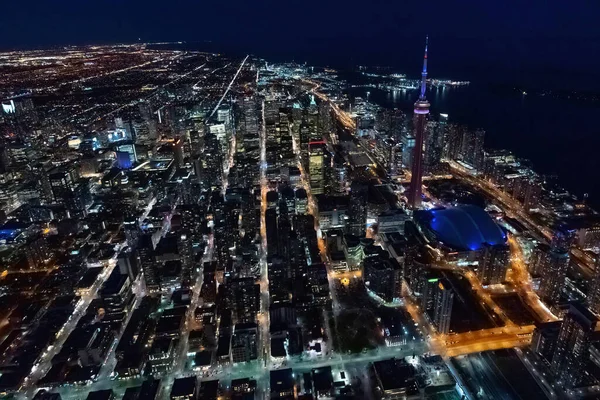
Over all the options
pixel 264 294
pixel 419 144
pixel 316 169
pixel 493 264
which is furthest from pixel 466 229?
pixel 316 169

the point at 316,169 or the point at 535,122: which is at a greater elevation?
the point at 316,169

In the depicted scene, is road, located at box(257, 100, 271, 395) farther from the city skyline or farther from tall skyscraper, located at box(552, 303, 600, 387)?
tall skyscraper, located at box(552, 303, 600, 387)

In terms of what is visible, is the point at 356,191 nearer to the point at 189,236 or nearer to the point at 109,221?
the point at 189,236

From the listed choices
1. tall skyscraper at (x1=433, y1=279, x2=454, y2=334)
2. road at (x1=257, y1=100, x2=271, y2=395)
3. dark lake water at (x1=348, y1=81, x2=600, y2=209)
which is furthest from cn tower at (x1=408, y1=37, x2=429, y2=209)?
dark lake water at (x1=348, y1=81, x2=600, y2=209)

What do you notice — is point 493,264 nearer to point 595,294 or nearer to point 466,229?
point 466,229

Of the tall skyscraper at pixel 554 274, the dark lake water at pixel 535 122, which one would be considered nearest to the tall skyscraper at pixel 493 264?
the tall skyscraper at pixel 554 274

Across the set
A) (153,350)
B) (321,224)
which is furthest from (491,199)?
(153,350)

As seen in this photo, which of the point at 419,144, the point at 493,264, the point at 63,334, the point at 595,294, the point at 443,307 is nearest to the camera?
the point at 443,307

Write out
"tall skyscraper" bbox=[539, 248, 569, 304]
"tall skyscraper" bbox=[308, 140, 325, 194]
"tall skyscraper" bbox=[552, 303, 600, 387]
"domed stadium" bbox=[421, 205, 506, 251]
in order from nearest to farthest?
"tall skyscraper" bbox=[552, 303, 600, 387], "tall skyscraper" bbox=[539, 248, 569, 304], "domed stadium" bbox=[421, 205, 506, 251], "tall skyscraper" bbox=[308, 140, 325, 194]
